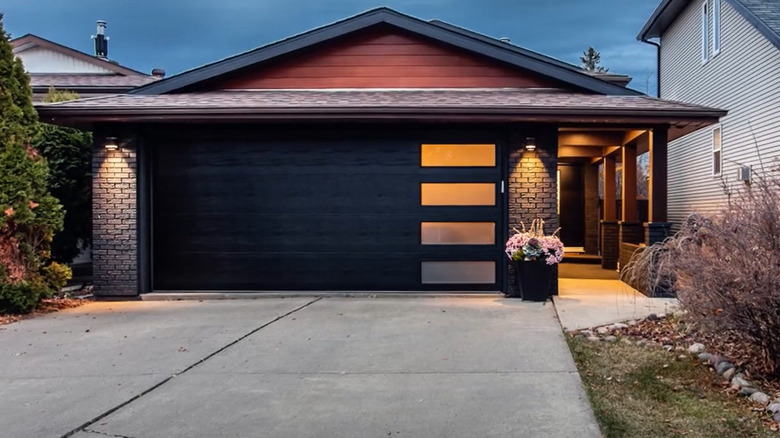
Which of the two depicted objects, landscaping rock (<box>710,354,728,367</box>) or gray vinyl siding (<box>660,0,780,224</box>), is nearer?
landscaping rock (<box>710,354,728,367</box>)

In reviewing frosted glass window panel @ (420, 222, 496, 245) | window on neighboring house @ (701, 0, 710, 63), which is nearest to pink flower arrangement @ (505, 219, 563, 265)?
frosted glass window panel @ (420, 222, 496, 245)

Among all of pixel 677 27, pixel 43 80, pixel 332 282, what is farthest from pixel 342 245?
pixel 677 27

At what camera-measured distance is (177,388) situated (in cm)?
434

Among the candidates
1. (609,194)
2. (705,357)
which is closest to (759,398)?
(705,357)

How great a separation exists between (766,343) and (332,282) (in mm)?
5737

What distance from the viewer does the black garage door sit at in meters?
8.58

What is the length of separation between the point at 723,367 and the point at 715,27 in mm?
12121

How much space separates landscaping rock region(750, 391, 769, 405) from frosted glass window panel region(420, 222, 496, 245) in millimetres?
4768

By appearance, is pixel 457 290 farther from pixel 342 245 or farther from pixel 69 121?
pixel 69 121

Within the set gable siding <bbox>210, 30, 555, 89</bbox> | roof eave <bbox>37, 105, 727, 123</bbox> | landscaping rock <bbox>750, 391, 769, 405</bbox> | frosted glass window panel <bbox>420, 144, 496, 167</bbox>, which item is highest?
gable siding <bbox>210, 30, 555, 89</bbox>

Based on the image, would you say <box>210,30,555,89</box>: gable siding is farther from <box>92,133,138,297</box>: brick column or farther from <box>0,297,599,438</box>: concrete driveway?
<box>0,297,599,438</box>: concrete driveway

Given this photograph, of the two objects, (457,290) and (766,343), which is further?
(457,290)

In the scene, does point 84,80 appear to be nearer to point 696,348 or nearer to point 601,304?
point 601,304

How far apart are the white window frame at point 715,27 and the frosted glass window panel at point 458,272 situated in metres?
9.44
